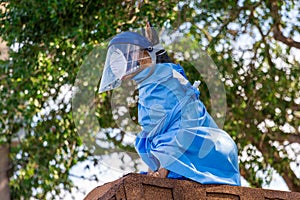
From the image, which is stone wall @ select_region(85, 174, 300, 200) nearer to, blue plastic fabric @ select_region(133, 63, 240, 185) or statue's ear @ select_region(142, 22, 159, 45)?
blue plastic fabric @ select_region(133, 63, 240, 185)

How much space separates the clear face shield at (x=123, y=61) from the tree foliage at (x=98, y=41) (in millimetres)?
2602

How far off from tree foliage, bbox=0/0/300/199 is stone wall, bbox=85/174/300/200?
2.75 meters

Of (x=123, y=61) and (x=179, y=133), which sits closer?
(x=179, y=133)

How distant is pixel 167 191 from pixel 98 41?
9.94ft

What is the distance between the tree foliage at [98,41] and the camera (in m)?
5.92

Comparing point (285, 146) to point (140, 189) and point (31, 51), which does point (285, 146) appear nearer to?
point (31, 51)

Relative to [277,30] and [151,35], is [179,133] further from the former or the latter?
[277,30]

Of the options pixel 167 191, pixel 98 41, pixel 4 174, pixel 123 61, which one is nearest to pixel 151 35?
pixel 123 61

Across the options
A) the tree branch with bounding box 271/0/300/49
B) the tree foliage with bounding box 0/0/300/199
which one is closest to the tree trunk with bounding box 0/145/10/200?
the tree foliage with bounding box 0/0/300/199

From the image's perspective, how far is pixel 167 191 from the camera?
9.55 ft

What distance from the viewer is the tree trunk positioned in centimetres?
759

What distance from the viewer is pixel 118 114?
10.9 feet

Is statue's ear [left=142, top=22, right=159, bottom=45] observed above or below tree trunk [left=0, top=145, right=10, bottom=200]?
above

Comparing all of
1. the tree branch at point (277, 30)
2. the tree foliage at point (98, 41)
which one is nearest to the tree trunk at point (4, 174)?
the tree foliage at point (98, 41)
